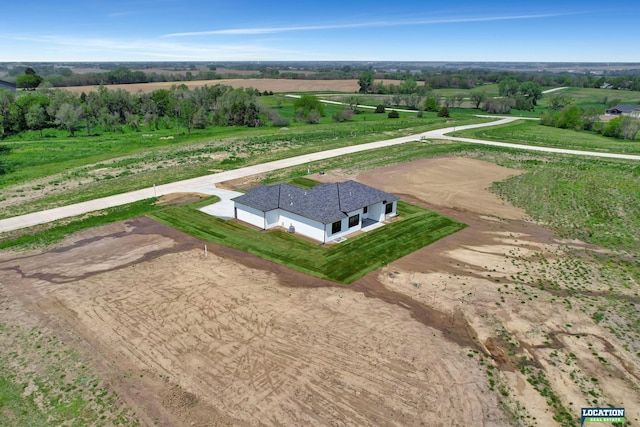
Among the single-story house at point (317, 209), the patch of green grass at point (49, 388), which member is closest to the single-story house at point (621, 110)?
the single-story house at point (317, 209)

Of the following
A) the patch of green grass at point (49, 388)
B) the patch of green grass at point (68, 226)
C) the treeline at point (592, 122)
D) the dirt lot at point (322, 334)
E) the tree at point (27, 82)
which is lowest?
the patch of green grass at point (49, 388)

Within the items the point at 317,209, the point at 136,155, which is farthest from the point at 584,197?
the point at 136,155

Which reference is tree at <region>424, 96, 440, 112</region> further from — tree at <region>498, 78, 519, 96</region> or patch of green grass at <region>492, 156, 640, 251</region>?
patch of green grass at <region>492, 156, 640, 251</region>

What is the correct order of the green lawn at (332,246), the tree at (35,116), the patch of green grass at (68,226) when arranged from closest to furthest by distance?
the green lawn at (332,246) < the patch of green grass at (68,226) < the tree at (35,116)

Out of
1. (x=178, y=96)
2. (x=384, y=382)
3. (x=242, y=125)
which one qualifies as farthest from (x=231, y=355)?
(x=178, y=96)

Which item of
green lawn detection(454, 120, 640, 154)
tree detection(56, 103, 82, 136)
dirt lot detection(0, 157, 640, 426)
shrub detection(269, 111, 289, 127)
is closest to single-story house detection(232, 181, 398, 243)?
dirt lot detection(0, 157, 640, 426)

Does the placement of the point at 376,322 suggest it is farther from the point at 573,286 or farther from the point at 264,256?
the point at 573,286

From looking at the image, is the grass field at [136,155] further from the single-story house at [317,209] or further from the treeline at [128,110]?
the single-story house at [317,209]

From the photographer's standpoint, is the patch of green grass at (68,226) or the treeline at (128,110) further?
the treeline at (128,110)

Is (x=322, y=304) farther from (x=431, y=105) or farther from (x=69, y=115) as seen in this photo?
(x=431, y=105)

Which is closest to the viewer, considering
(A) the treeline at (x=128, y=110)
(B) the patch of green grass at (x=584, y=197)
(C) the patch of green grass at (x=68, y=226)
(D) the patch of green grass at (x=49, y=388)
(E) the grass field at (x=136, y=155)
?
(D) the patch of green grass at (x=49, y=388)
